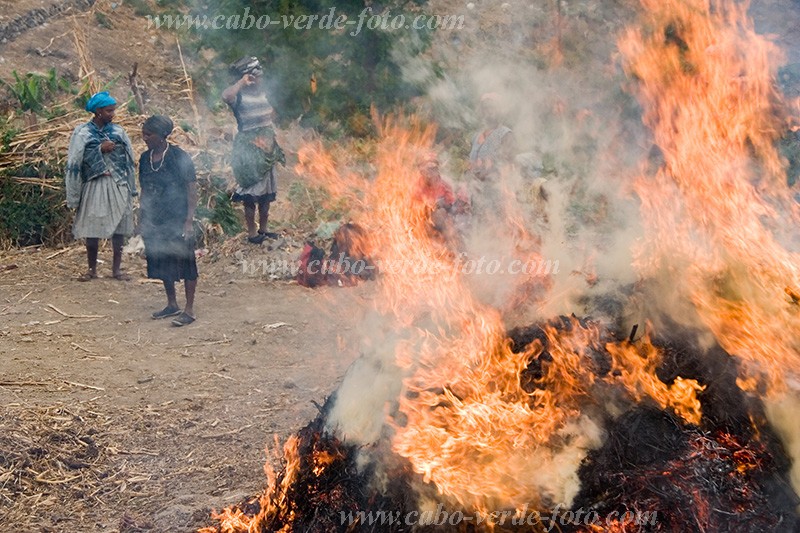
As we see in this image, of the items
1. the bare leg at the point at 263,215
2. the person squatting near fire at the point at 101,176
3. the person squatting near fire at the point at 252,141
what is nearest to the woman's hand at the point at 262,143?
A: the person squatting near fire at the point at 252,141

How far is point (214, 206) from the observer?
33.7ft

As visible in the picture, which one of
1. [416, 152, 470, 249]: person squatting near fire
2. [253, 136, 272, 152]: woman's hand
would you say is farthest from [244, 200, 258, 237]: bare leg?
[416, 152, 470, 249]: person squatting near fire

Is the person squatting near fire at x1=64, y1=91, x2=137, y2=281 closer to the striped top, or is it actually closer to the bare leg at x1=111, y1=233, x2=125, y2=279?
the bare leg at x1=111, y1=233, x2=125, y2=279

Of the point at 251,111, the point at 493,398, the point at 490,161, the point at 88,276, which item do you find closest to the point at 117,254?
the point at 88,276

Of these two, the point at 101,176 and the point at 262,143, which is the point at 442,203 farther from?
the point at 101,176

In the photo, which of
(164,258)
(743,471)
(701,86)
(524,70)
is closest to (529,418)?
(743,471)

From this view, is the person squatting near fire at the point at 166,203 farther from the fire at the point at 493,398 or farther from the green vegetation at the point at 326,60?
the green vegetation at the point at 326,60

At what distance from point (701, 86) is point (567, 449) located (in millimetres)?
2855

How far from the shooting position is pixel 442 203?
26.5ft

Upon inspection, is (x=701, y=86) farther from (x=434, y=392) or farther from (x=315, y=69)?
(x=315, y=69)

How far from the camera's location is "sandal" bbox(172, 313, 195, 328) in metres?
7.91

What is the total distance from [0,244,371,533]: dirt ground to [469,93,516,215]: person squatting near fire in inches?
65.1

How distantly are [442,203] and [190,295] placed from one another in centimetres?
260

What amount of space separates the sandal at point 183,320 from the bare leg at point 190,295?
38 millimetres
